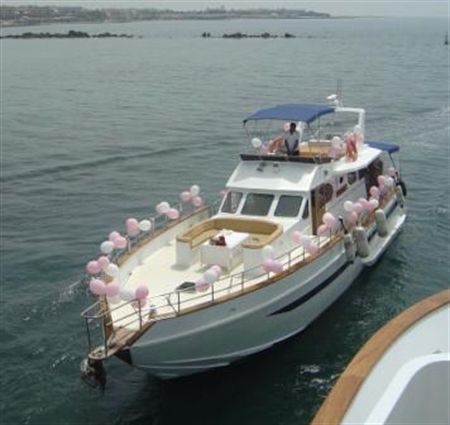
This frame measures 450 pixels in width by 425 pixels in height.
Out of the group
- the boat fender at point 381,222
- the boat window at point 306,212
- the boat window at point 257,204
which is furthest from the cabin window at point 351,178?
the boat window at point 257,204

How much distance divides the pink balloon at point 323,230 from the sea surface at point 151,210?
1771 millimetres

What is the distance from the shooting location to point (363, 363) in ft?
17.3

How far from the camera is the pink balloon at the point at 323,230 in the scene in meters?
14.9

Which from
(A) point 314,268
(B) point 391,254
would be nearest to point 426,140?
(B) point 391,254

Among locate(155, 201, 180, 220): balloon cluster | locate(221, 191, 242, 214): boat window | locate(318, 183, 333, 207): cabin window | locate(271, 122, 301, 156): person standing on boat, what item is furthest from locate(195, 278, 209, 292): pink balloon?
locate(271, 122, 301, 156): person standing on boat

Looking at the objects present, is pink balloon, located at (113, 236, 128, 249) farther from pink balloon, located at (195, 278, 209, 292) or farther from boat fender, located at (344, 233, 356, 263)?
boat fender, located at (344, 233, 356, 263)

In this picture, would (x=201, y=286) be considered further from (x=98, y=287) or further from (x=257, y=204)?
(x=257, y=204)

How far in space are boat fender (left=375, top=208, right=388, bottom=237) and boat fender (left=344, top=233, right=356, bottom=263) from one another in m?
2.28

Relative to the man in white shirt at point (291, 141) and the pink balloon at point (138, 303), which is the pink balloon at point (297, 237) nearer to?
the man in white shirt at point (291, 141)

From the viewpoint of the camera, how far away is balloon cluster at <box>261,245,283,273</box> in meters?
12.7

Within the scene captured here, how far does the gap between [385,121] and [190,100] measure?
1494cm

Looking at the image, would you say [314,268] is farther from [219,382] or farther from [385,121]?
[385,121]

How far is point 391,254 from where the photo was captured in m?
19.8

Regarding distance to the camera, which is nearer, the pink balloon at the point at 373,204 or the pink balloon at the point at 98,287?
the pink balloon at the point at 98,287
